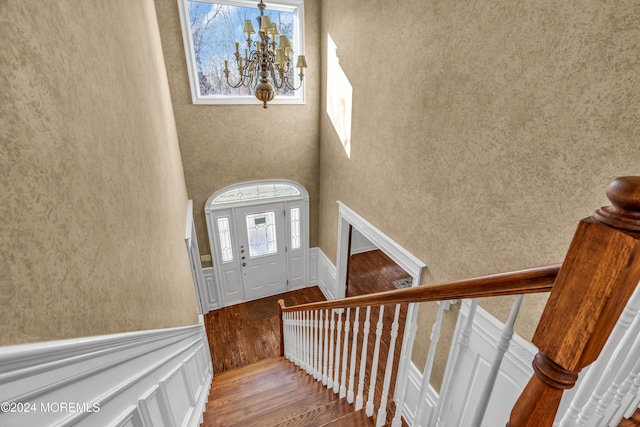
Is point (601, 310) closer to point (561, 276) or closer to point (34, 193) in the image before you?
point (561, 276)

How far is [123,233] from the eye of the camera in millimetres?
1408

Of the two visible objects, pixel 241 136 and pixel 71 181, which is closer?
pixel 71 181

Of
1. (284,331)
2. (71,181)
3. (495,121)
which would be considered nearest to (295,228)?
(284,331)

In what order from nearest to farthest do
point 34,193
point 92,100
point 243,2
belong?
point 34,193 < point 92,100 < point 243,2

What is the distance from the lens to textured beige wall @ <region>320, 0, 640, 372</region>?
1.44 m

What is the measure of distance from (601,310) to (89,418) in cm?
127

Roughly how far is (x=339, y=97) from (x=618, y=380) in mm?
3960

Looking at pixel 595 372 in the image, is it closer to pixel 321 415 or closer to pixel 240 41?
pixel 321 415

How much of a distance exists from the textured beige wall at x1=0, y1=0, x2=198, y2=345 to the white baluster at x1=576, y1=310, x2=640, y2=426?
1.30 metres

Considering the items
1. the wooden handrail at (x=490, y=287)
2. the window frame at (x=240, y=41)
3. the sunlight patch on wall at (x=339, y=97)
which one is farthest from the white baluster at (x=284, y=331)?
the window frame at (x=240, y=41)

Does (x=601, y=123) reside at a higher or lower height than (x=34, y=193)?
higher

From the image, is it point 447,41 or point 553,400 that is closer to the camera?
point 553,400

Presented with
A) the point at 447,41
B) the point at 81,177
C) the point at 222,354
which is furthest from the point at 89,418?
the point at 222,354

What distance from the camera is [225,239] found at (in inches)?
Answer: 204
